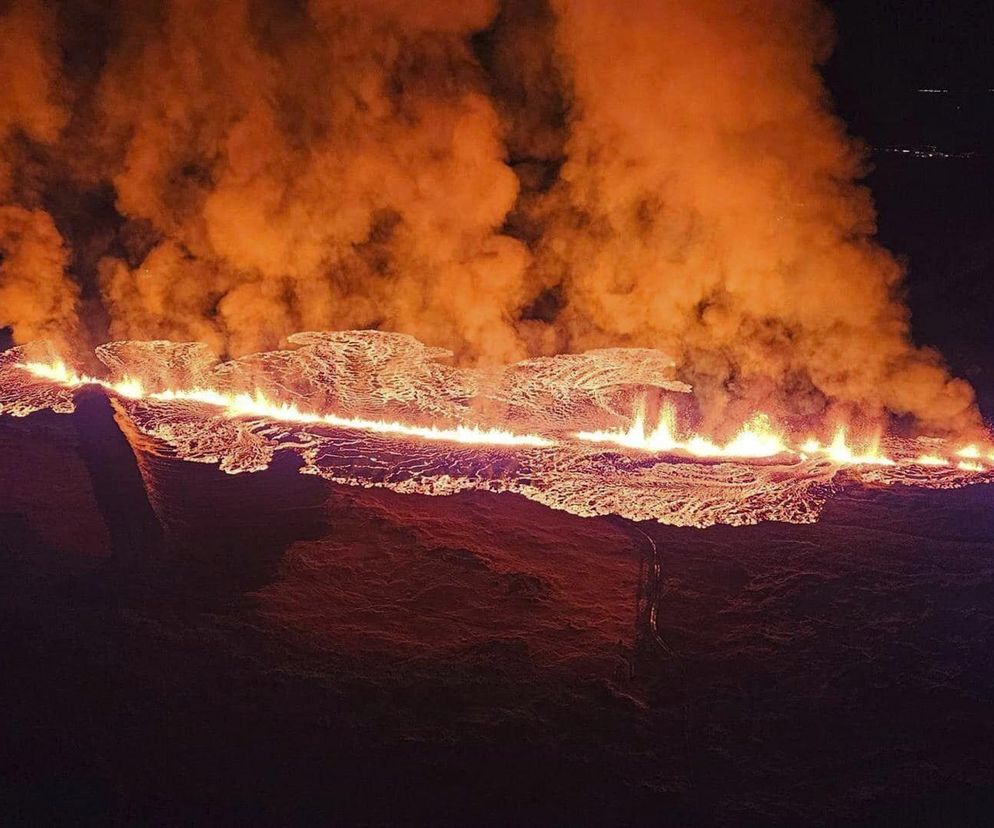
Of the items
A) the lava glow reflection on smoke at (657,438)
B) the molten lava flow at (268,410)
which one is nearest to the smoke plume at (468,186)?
the lava glow reflection on smoke at (657,438)

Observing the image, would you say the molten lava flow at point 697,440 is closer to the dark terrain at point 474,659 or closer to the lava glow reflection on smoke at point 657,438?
the lava glow reflection on smoke at point 657,438

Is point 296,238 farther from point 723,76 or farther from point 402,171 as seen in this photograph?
point 723,76

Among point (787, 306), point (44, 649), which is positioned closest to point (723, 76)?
point (787, 306)

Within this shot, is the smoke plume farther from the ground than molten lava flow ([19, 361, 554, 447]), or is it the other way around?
the smoke plume

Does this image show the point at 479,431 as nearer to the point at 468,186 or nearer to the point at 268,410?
the point at 268,410

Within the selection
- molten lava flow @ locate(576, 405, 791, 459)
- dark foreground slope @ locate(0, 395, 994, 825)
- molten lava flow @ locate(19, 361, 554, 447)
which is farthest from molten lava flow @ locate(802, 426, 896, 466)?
molten lava flow @ locate(19, 361, 554, 447)

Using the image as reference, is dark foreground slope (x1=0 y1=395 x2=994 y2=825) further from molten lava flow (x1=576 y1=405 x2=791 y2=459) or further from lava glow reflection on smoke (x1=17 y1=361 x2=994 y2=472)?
molten lava flow (x1=576 y1=405 x2=791 y2=459)
